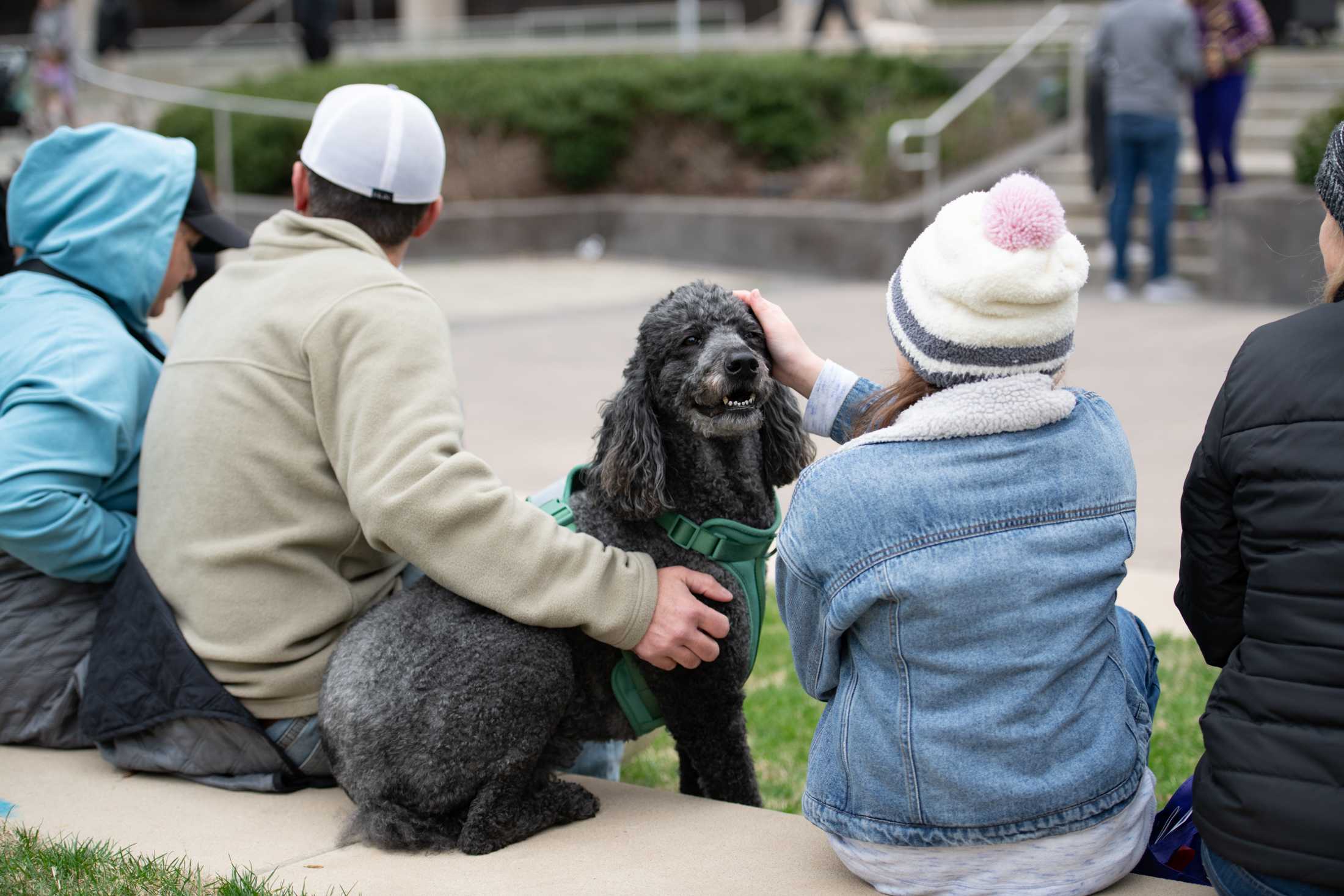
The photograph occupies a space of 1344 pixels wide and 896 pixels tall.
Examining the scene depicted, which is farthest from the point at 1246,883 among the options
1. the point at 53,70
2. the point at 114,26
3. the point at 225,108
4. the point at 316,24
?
the point at 114,26

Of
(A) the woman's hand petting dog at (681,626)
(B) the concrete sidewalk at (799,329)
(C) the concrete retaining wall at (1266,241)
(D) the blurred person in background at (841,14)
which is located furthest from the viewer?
(D) the blurred person in background at (841,14)

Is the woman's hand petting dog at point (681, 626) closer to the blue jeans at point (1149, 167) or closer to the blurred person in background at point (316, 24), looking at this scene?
the blue jeans at point (1149, 167)

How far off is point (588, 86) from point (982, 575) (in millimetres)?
15304

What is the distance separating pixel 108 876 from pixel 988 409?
2.04m

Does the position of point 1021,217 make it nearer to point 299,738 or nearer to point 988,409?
point 988,409

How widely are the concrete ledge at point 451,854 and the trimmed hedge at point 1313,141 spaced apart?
8.50 meters

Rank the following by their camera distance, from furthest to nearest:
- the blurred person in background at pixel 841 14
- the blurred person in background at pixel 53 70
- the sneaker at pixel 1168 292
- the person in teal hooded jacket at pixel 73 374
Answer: the blurred person in background at pixel 841 14 < the blurred person in background at pixel 53 70 < the sneaker at pixel 1168 292 < the person in teal hooded jacket at pixel 73 374

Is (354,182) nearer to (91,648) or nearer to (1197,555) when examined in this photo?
(91,648)

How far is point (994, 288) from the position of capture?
7.84ft

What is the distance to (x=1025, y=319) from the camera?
2.45 metres

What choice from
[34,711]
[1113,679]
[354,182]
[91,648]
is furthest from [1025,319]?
[34,711]

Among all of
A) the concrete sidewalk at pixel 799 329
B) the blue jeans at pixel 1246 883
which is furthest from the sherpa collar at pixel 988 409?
the concrete sidewalk at pixel 799 329

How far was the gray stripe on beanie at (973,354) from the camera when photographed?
247 cm

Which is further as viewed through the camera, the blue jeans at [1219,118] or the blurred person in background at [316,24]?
the blurred person in background at [316,24]
